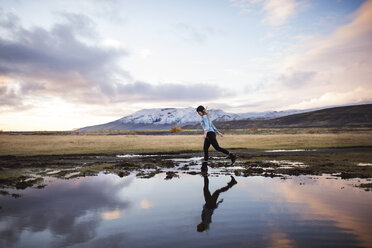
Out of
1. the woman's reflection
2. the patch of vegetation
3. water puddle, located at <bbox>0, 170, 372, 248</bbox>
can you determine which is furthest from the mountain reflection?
the patch of vegetation

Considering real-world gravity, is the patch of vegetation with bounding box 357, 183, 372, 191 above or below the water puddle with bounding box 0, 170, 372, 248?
below

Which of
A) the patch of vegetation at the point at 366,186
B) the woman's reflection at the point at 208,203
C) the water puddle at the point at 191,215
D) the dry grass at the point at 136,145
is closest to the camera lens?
the water puddle at the point at 191,215

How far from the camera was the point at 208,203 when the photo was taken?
7.16 meters

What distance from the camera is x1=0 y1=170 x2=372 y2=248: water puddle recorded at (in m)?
4.67

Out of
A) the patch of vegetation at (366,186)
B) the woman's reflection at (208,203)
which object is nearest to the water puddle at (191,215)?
the woman's reflection at (208,203)

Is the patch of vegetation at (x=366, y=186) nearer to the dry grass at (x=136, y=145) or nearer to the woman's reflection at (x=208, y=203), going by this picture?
the woman's reflection at (x=208, y=203)

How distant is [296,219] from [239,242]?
1.85 metres

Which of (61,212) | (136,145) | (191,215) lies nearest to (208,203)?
(191,215)

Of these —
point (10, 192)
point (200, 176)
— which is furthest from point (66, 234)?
point (200, 176)

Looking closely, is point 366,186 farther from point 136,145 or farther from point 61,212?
point 136,145

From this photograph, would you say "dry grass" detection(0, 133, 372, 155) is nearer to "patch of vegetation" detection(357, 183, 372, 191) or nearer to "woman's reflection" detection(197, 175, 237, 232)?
"woman's reflection" detection(197, 175, 237, 232)

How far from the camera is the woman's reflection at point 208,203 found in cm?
547

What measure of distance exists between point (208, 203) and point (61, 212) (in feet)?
12.9

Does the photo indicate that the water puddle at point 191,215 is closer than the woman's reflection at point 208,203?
Yes
